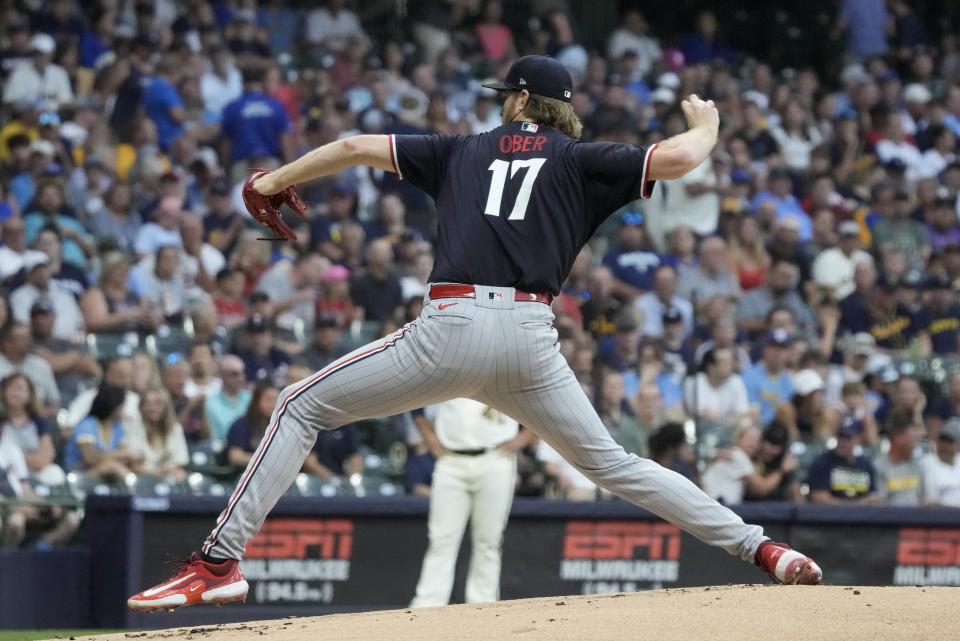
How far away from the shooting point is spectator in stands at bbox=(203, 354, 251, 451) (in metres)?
11.0

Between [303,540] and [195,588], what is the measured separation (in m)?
4.64

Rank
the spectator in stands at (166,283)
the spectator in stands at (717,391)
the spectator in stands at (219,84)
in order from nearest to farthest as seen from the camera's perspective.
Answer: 1. the spectator in stands at (717,391)
2. the spectator in stands at (166,283)
3. the spectator in stands at (219,84)

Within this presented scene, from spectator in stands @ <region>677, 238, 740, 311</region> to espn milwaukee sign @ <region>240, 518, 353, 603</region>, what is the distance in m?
4.77

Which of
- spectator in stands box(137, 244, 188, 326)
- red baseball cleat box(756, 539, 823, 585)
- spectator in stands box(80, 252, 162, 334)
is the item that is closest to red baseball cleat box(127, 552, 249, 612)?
red baseball cleat box(756, 539, 823, 585)

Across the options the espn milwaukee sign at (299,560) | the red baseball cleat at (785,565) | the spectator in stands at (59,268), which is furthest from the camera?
the spectator in stands at (59,268)

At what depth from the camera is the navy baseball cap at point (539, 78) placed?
5.73m

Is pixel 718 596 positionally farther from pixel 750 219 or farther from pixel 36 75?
pixel 36 75

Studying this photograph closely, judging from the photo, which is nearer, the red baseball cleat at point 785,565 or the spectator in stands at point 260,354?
the red baseball cleat at point 785,565

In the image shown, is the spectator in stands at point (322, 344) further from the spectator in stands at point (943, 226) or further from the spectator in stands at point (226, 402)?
the spectator in stands at point (943, 226)

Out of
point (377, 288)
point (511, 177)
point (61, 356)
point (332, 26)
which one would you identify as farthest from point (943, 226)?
point (511, 177)

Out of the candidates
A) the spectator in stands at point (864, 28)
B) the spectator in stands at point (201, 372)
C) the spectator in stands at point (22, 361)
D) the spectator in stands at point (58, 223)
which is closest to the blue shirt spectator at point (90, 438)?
the spectator in stands at point (22, 361)

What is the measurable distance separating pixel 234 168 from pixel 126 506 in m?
5.10

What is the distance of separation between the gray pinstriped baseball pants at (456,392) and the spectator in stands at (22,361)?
554cm

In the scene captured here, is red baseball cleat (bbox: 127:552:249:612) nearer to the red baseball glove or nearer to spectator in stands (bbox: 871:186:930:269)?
the red baseball glove
